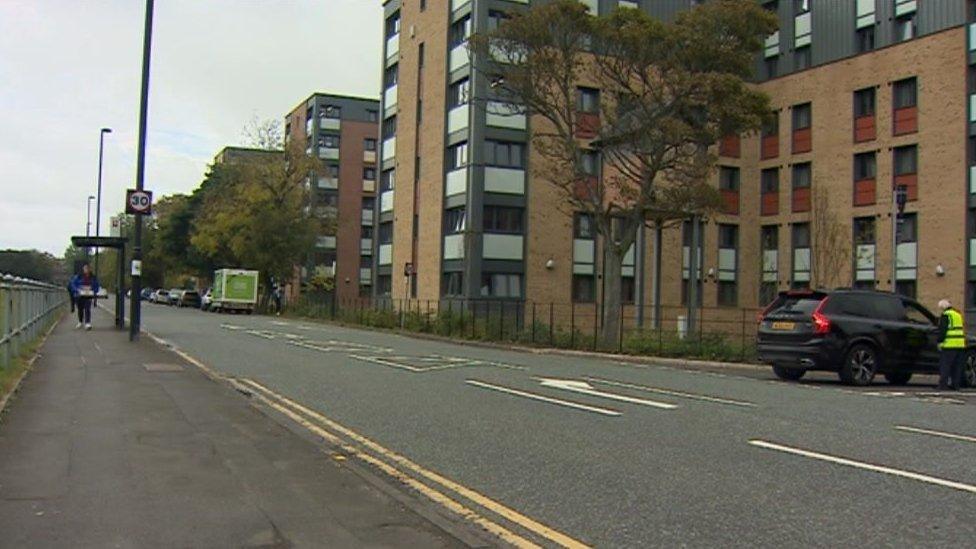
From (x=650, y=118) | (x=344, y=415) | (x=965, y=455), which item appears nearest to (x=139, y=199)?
(x=344, y=415)

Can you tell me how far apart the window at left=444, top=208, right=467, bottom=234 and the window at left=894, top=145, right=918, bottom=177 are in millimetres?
18652

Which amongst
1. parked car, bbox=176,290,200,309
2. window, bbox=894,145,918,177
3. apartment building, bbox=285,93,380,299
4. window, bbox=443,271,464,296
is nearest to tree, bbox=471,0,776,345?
window, bbox=443,271,464,296

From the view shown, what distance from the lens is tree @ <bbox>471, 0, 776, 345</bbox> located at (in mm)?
26750

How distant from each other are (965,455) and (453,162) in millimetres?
34009

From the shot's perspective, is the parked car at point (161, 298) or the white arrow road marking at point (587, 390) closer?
the white arrow road marking at point (587, 390)

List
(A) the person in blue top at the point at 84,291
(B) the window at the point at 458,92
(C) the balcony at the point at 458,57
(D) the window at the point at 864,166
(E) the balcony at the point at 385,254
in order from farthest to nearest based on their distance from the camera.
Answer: (E) the balcony at the point at 385,254, (C) the balcony at the point at 458,57, (B) the window at the point at 458,92, (D) the window at the point at 864,166, (A) the person in blue top at the point at 84,291

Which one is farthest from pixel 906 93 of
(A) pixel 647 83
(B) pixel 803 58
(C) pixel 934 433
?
(C) pixel 934 433

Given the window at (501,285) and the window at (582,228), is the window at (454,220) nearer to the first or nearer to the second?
the window at (501,285)

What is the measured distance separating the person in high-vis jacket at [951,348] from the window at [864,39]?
26181mm

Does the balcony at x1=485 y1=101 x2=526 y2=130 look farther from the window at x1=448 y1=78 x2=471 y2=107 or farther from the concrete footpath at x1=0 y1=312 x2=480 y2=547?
the concrete footpath at x1=0 y1=312 x2=480 y2=547

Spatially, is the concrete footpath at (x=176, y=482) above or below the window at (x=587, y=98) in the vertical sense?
below

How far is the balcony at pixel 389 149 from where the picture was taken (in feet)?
160

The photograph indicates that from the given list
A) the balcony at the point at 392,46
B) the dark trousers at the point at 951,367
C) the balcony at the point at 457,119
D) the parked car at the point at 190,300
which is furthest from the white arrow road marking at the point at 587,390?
the parked car at the point at 190,300

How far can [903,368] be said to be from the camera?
17156mm
